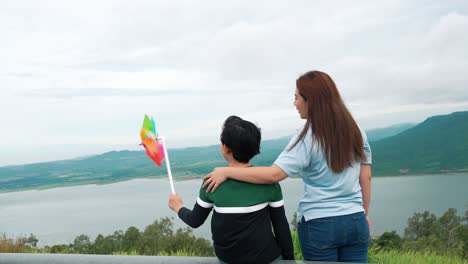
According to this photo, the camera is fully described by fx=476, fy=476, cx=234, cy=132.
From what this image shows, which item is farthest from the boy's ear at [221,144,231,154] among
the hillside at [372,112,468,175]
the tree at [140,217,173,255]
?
the hillside at [372,112,468,175]

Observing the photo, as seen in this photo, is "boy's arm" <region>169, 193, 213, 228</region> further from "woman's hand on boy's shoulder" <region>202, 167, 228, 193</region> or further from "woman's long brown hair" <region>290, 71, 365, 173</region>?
"woman's long brown hair" <region>290, 71, 365, 173</region>

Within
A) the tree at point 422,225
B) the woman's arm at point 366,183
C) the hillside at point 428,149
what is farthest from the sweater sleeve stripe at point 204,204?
the hillside at point 428,149

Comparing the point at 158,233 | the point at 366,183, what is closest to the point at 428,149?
the point at 158,233

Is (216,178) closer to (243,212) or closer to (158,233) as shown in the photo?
(243,212)

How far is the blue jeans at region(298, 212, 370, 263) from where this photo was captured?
210 centimetres

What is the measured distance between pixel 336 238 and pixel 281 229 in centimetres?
26

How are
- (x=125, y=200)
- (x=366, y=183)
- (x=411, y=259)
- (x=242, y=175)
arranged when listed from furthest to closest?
1. (x=125, y=200)
2. (x=411, y=259)
3. (x=366, y=183)
4. (x=242, y=175)

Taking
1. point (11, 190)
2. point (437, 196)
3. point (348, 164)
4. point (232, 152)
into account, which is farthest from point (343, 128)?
point (11, 190)

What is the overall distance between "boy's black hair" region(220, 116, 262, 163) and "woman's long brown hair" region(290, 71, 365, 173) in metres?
0.18

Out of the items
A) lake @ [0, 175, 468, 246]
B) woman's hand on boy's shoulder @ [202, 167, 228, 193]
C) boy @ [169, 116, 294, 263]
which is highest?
woman's hand on boy's shoulder @ [202, 167, 228, 193]

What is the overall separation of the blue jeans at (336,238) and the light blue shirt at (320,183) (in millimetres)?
32

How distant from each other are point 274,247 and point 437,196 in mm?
104327

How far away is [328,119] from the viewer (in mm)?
2059

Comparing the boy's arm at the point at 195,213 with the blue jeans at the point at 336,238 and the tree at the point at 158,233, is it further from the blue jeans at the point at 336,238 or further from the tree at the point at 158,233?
the tree at the point at 158,233
